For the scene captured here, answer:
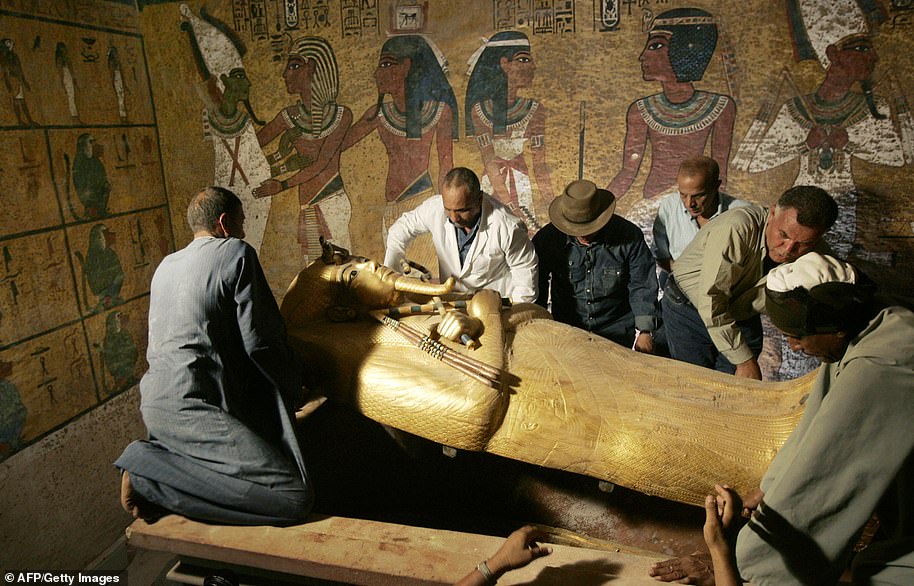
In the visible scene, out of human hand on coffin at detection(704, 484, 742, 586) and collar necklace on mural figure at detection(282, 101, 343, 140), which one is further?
collar necklace on mural figure at detection(282, 101, 343, 140)

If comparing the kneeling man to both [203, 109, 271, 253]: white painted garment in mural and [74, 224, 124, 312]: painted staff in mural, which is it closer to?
[74, 224, 124, 312]: painted staff in mural

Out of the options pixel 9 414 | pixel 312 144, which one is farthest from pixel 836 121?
pixel 9 414

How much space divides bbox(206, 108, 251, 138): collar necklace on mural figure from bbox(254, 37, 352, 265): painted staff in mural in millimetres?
175

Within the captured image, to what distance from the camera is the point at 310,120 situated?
4.64 metres

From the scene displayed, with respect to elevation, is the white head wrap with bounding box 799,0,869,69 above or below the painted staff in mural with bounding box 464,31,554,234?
above

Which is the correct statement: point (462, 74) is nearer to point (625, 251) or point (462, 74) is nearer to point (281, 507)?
point (625, 251)

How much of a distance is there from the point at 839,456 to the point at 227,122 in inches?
195

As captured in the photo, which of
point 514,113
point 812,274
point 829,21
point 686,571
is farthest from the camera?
point 514,113

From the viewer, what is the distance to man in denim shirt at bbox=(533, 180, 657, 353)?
9.96 ft

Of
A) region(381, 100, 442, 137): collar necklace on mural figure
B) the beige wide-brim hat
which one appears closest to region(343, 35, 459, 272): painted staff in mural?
region(381, 100, 442, 137): collar necklace on mural figure

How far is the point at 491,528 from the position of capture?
8.34 ft

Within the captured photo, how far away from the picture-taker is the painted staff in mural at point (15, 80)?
3.38 metres

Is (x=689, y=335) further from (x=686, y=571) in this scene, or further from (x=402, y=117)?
(x=402, y=117)

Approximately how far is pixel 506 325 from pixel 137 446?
1.58 meters
